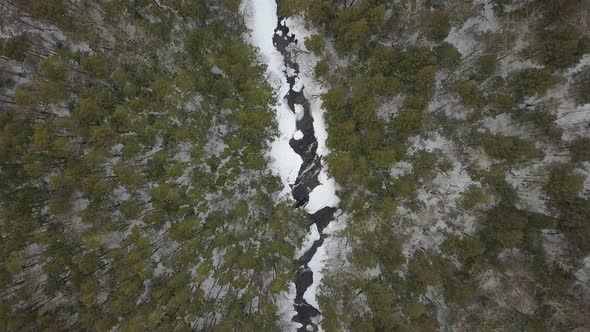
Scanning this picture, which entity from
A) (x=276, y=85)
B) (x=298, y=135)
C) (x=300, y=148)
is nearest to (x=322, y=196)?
(x=300, y=148)

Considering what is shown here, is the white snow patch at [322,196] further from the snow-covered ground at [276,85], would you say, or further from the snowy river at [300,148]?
the snow-covered ground at [276,85]

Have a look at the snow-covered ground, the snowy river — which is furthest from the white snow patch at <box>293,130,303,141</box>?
the snow-covered ground

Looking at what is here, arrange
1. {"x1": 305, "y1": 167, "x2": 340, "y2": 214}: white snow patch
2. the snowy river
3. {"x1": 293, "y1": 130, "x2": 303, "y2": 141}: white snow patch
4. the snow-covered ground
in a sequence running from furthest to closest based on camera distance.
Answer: {"x1": 305, "y1": 167, "x2": 340, "y2": 214}: white snow patch → {"x1": 293, "y1": 130, "x2": 303, "y2": 141}: white snow patch → the snowy river → the snow-covered ground

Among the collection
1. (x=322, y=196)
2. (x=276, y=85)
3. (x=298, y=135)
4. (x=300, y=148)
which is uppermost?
(x=276, y=85)

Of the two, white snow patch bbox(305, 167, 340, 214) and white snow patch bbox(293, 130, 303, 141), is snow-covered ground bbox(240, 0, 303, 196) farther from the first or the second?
white snow patch bbox(305, 167, 340, 214)

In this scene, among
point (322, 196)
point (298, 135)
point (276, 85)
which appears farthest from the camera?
point (322, 196)

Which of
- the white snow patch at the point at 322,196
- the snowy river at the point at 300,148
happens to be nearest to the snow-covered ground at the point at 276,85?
the snowy river at the point at 300,148

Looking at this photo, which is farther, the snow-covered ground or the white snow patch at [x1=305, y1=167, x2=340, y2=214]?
the white snow patch at [x1=305, y1=167, x2=340, y2=214]

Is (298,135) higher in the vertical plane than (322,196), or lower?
higher

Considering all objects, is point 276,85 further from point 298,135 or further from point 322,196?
point 322,196
